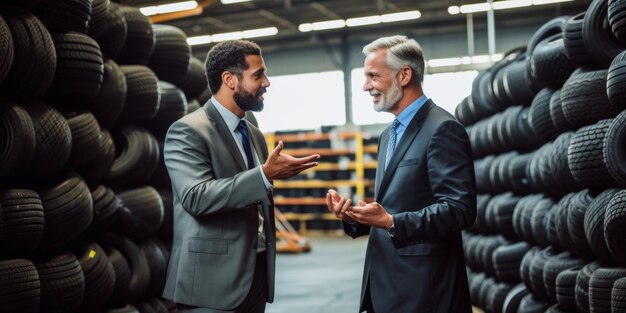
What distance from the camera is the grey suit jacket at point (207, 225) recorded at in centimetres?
295

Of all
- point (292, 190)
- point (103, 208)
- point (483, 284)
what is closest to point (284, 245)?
point (292, 190)

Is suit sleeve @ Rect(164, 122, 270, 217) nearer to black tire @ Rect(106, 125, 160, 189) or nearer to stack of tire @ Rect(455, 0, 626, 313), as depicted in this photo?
stack of tire @ Rect(455, 0, 626, 313)

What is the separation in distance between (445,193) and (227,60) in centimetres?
110

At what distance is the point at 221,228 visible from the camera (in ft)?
9.92

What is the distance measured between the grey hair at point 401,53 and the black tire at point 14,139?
196cm

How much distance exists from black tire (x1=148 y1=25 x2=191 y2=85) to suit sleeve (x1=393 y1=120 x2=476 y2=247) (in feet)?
11.9

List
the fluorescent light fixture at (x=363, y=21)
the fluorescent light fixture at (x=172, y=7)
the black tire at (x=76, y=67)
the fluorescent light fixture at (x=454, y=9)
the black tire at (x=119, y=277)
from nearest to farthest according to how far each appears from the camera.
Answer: the black tire at (x=76, y=67)
the black tire at (x=119, y=277)
the fluorescent light fixture at (x=172, y=7)
the fluorescent light fixture at (x=454, y=9)
the fluorescent light fixture at (x=363, y=21)

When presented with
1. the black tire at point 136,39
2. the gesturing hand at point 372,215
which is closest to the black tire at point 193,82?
the black tire at point 136,39

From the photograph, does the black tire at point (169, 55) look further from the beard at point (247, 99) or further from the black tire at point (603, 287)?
the black tire at point (603, 287)

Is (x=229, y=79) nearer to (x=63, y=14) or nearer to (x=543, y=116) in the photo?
(x=63, y=14)

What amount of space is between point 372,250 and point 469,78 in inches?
724

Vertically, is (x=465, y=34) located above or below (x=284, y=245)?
above

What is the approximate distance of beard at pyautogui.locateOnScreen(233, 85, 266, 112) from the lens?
3.20 meters

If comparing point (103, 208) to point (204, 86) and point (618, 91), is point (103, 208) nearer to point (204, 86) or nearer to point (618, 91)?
point (204, 86)
